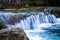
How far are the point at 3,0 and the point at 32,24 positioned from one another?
657 centimetres

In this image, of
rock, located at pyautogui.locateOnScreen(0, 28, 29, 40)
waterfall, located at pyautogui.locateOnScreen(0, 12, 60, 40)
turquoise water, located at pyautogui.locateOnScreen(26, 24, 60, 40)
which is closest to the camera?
rock, located at pyautogui.locateOnScreen(0, 28, 29, 40)

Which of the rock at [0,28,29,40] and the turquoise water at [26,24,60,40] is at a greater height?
the rock at [0,28,29,40]

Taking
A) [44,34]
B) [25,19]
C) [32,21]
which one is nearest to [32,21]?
[32,21]

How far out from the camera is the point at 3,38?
4426mm

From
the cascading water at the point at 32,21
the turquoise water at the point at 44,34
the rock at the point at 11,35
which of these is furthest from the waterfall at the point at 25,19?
the rock at the point at 11,35

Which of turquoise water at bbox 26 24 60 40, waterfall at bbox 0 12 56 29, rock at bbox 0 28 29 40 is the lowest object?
turquoise water at bbox 26 24 60 40

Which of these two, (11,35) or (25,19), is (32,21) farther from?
(11,35)

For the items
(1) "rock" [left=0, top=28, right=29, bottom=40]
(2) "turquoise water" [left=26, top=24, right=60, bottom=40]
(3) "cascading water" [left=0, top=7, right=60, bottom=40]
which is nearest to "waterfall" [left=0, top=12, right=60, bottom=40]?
(3) "cascading water" [left=0, top=7, right=60, bottom=40]

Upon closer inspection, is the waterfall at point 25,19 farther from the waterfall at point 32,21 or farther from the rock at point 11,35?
the rock at point 11,35

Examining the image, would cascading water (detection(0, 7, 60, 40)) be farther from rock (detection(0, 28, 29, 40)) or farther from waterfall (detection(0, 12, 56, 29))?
rock (detection(0, 28, 29, 40))

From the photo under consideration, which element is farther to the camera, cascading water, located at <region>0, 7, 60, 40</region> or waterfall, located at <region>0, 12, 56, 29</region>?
waterfall, located at <region>0, 12, 56, 29</region>

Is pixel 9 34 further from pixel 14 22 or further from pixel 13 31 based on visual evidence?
pixel 14 22

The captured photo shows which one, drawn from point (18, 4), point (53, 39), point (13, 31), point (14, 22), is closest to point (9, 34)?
point (13, 31)

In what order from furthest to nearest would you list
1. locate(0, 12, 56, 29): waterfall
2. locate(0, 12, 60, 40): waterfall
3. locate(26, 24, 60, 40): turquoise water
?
locate(0, 12, 56, 29): waterfall
locate(0, 12, 60, 40): waterfall
locate(26, 24, 60, 40): turquoise water
